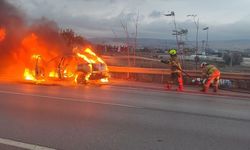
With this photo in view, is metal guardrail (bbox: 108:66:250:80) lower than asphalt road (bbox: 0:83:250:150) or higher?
higher

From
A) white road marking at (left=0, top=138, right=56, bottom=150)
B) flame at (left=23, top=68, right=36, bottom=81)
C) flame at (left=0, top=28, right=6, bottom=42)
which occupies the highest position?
flame at (left=0, top=28, right=6, bottom=42)

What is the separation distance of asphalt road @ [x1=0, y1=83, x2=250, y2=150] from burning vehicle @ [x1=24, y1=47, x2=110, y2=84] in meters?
4.52

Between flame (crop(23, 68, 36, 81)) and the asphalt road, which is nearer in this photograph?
the asphalt road

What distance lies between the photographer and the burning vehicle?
62.3ft

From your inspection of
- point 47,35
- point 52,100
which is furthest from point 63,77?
point 52,100

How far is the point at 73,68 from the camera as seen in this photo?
63.8 ft

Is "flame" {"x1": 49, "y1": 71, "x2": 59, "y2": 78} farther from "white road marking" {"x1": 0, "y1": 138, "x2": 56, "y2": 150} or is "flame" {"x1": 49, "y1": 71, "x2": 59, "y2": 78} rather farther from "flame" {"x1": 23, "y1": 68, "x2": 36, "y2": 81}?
"white road marking" {"x1": 0, "y1": 138, "x2": 56, "y2": 150}

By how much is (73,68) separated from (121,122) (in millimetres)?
10137

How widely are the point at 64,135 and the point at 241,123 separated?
404 centimetres

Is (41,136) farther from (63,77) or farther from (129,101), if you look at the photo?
(63,77)

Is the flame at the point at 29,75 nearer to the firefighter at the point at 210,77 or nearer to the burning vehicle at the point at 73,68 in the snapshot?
the burning vehicle at the point at 73,68

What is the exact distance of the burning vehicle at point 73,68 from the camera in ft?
62.3

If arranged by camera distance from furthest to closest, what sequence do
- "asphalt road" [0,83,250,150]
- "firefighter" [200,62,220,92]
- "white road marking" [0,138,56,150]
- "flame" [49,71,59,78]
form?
1. "flame" [49,71,59,78]
2. "firefighter" [200,62,220,92]
3. "asphalt road" [0,83,250,150]
4. "white road marking" [0,138,56,150]

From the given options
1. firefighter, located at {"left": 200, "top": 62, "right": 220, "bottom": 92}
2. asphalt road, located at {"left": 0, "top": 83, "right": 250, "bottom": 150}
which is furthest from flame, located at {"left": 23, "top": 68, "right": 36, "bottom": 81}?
firefighter, located at {"left": 200, "top": 62, "right": 220, "bottom": 92}
